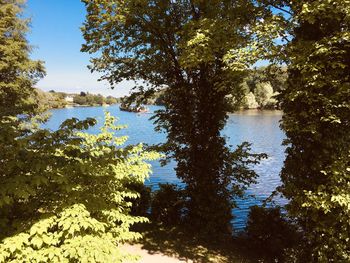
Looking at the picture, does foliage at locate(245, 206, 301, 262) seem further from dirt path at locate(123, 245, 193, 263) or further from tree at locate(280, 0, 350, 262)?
dirt path at locate(123, 245, 193, 263)

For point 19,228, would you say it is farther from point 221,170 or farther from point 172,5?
point 172,5

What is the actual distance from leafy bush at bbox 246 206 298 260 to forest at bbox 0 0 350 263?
4 centimetres

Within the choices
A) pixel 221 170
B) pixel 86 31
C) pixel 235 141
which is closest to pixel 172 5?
pixel 86 31

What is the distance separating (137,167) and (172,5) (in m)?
10.5

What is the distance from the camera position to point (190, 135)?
1652cm

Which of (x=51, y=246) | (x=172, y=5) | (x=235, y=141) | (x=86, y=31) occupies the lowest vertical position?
(x=235, y=141)

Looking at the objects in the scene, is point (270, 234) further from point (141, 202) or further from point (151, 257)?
point (141, 202)

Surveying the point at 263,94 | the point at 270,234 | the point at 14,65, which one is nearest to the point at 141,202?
the point at 270,234

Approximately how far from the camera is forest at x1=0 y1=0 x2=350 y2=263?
6.12m

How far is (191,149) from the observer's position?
16609mm

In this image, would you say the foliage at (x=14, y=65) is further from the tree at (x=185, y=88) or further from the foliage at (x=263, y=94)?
the foliage at (x=263, y=94)

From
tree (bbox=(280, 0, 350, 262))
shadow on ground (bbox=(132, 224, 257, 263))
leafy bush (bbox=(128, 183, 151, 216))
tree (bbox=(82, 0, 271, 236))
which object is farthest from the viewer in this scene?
leafy bush (bbox=(128, 183, 151, 216))

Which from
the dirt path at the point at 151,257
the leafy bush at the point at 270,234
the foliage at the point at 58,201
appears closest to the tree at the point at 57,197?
the foliage at the point at 58,201

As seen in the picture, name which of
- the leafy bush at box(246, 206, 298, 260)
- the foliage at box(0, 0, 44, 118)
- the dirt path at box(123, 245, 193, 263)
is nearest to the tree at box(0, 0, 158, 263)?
the dirt path at box(123, 245, 193, 263)
